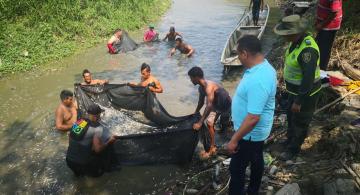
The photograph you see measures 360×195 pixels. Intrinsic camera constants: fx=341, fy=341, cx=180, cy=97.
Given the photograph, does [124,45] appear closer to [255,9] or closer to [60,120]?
[255,9]

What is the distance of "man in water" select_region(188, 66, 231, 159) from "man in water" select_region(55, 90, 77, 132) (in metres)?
2.82

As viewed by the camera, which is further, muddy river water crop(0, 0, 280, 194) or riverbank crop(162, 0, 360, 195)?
muddy river water crop(0, 0, 280, 194)

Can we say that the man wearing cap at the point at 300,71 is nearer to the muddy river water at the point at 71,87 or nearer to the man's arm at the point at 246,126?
the man's arm at the point at 246,126

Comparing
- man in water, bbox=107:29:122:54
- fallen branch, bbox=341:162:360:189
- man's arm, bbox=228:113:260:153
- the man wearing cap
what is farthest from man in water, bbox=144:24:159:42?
man's arm, bbox=228:113:260:153

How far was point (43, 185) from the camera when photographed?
18.8 feet

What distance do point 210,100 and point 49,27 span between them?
30.5 ft

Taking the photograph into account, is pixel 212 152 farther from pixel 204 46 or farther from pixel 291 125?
pixel 204 46

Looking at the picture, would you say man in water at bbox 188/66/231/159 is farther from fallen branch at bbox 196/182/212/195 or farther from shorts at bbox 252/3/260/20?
shorts at bbox 252/3/260/20

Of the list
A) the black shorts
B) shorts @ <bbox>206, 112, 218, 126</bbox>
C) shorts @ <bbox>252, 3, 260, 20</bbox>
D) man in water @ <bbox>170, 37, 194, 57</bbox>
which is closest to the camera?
the black shorts

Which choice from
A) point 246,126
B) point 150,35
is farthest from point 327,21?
point 150,35

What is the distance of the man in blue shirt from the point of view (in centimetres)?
313

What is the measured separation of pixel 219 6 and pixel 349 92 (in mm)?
20173

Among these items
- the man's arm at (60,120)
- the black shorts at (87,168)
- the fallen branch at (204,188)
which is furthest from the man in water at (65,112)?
the fallen branch at (204,188)

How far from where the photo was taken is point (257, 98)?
3107 mm
